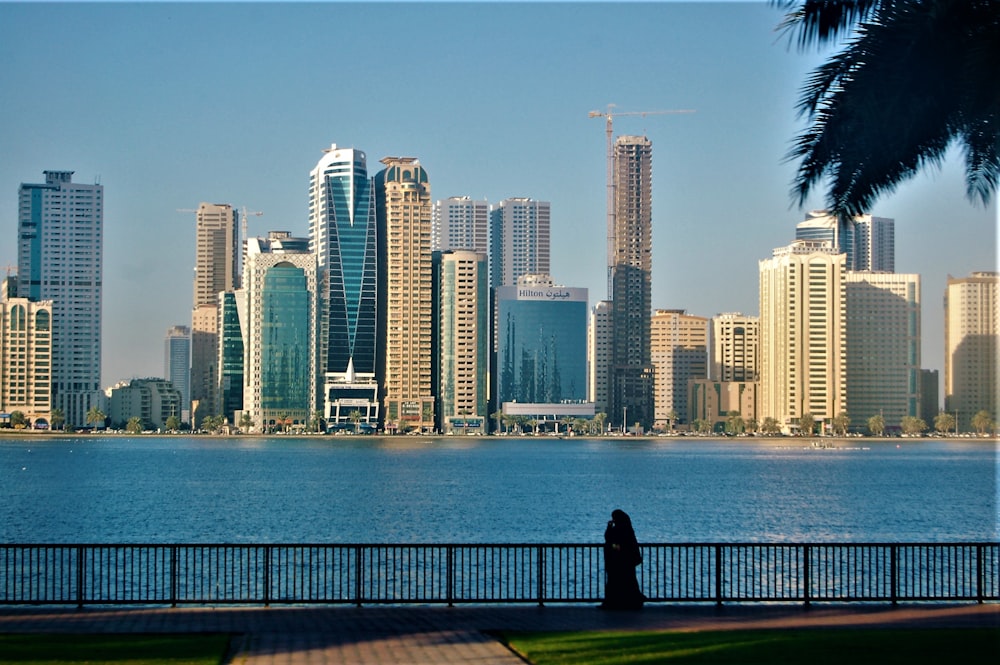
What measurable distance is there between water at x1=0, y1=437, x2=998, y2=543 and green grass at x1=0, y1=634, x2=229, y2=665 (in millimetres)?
40972

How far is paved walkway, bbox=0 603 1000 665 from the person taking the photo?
18.3 meters

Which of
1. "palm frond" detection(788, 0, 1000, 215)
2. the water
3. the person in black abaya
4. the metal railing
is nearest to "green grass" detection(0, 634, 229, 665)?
the metal railing

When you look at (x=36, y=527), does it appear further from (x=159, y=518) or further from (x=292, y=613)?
(x=292, y=613)

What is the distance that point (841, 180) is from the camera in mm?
19453

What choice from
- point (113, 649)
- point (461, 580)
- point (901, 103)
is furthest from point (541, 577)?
point (901, 103)

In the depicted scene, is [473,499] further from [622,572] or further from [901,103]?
[901,103]

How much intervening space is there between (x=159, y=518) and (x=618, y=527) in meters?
55.7

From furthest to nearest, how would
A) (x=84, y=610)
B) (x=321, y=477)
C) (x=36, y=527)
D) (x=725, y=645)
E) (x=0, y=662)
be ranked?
(x=321, y=477) < (x=36, y=527) < (x=84, y=610) < (x=725, y=645) < (x=0, y=662)

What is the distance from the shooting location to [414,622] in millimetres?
21312

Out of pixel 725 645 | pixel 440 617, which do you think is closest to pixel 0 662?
pixel 440 617

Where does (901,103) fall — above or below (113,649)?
above

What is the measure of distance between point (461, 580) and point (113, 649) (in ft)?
44.0

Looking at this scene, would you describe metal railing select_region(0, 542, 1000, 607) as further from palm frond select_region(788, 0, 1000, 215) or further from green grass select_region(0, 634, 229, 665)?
palm frond select_region(788, 0, 1000, 215)

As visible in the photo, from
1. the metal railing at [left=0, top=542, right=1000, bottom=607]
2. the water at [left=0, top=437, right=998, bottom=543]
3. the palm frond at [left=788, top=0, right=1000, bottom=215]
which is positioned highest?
the palm frond at [left=788, top=0, right=1000, bottom=215]
